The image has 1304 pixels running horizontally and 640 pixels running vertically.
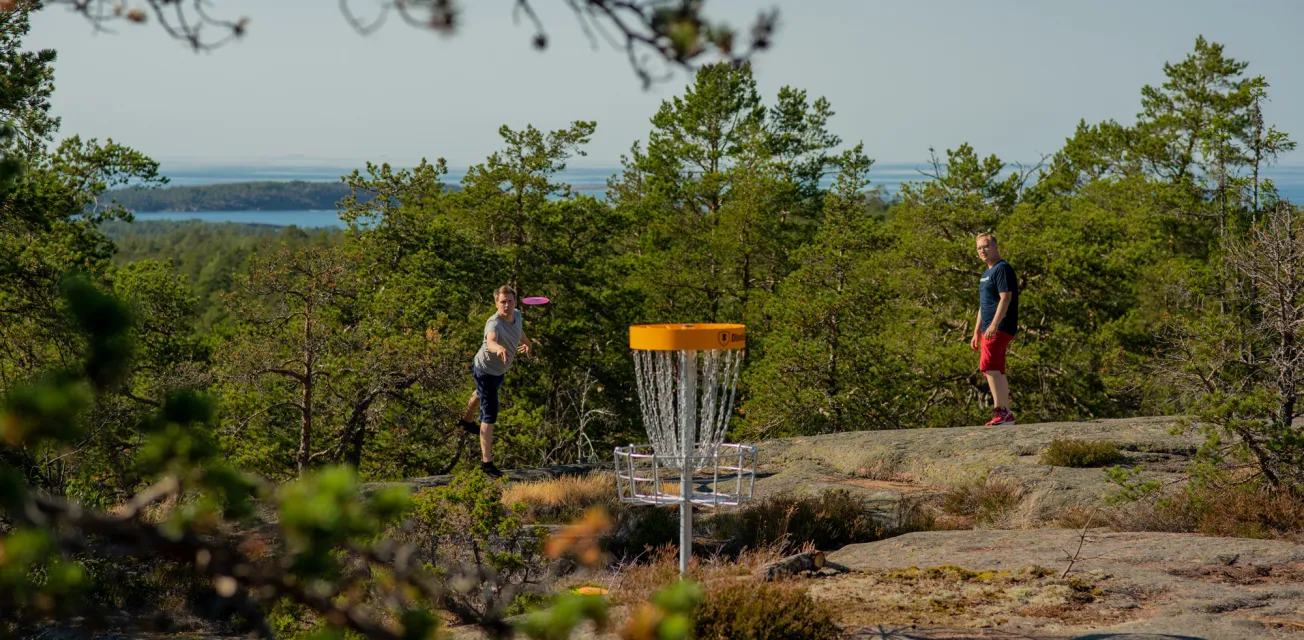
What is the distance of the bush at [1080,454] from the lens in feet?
39.6

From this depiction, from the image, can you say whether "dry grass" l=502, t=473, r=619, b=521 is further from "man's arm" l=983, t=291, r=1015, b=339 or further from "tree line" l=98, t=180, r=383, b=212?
"tree line" l=98, t=180, r=383, b=212

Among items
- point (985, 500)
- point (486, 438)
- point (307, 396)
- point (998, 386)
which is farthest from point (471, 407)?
point (998, 386)

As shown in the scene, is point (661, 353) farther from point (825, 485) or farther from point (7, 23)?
point (7, 23)

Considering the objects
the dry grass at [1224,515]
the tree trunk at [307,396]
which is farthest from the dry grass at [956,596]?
the tree trunk at [307,396]

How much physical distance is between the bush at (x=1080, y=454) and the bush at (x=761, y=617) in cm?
721

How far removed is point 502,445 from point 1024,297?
45.3 feet

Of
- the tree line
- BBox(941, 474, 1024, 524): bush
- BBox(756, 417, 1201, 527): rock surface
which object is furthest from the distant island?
BBox(941, 474, 1024, 524): bush

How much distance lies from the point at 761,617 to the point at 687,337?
1570mm

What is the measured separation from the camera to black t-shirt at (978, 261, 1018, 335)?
11.4 metres

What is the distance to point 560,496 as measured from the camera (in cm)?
1155

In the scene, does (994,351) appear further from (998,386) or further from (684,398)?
(684,398)

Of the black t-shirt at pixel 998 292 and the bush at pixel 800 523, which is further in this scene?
the black t-shirt at pixel 998 292

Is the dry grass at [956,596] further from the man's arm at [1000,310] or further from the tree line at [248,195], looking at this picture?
the tree line at [248,195]

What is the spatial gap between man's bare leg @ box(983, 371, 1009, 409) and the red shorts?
4.0 inches
